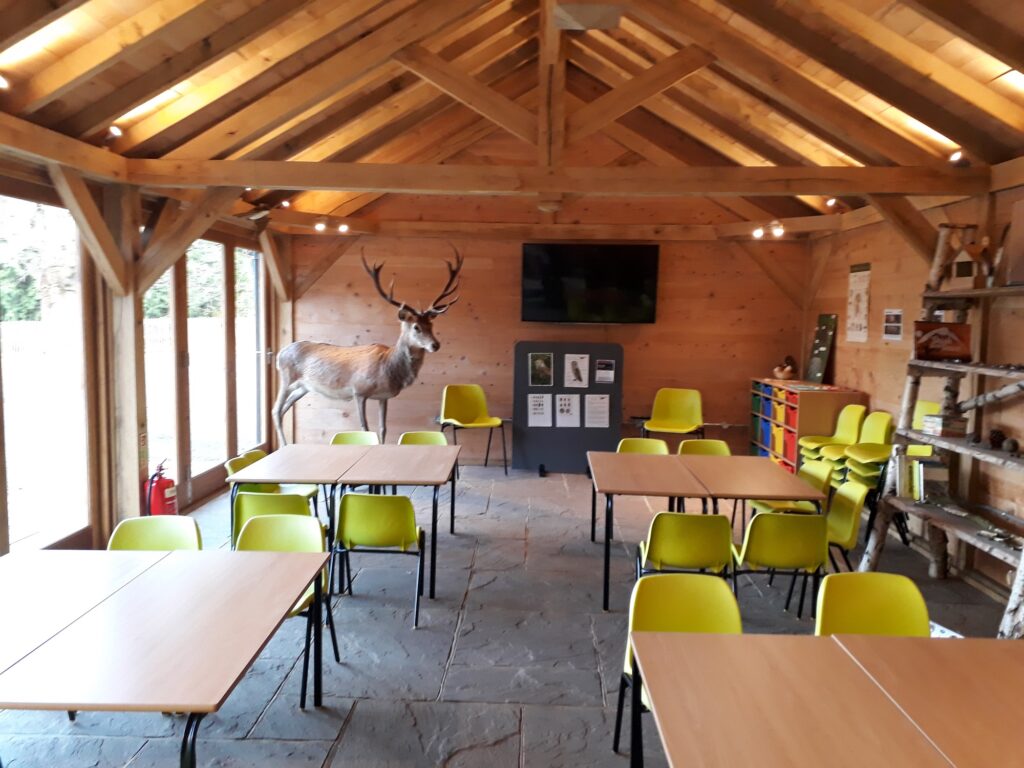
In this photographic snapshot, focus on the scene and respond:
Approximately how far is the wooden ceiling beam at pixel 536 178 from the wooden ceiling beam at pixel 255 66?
0.59ft

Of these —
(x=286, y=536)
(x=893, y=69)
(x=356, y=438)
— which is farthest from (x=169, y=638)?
(x=893, y=69)

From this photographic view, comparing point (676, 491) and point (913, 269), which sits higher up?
point (913, 269)

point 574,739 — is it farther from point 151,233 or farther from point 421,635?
point 151,233

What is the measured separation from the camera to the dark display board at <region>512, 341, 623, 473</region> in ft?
24.2

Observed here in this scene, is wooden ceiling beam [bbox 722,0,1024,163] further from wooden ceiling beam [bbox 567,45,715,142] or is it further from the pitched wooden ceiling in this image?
wooden ceiling beam [bbox 567,45,715,142]

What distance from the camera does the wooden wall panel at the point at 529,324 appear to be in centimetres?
762

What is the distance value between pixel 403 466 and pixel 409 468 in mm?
75

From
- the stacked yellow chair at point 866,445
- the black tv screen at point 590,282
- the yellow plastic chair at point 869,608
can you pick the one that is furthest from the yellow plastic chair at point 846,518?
the black tv screen at point 590,282

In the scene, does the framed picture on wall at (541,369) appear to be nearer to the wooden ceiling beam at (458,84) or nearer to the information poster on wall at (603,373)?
the information poster on wall at (603,373)

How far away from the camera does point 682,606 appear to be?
2342 millimetres

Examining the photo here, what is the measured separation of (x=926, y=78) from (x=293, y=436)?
6.79 m

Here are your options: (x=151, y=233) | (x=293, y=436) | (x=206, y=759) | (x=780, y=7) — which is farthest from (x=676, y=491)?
(x=293, y=436)

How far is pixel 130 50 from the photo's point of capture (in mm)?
3459

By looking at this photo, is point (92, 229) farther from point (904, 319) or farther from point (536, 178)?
point (904, 319)
